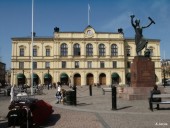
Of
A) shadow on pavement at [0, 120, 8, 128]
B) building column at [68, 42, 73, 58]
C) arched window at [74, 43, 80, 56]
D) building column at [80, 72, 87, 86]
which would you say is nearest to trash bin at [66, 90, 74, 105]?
shadow on pavement at [0, 120, 8, 128]

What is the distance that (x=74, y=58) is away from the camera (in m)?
71.5

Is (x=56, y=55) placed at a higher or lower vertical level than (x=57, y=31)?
lower

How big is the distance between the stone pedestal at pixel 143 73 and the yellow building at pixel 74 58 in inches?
1922

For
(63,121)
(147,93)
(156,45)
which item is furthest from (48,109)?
(156,45)

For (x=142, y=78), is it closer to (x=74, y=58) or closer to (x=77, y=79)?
(x=74, y=58)

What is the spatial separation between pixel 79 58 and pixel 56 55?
638 cm

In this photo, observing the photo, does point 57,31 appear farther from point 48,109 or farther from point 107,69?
point 48,109

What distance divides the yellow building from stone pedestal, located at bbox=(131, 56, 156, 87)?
48830mm

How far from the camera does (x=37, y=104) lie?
10.9 meters

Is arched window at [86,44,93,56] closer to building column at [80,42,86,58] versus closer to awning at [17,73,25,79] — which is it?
building column at [80,42,86,58]

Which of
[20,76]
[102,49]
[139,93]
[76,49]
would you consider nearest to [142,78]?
[139,93]

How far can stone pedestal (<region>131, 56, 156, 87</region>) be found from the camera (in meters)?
21.7

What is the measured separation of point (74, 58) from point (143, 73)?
50325mm

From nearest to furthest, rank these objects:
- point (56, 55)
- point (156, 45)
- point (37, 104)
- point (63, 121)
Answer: point (37, 104)
point (63, 121)
point (56, 55)
point (156, 45)
